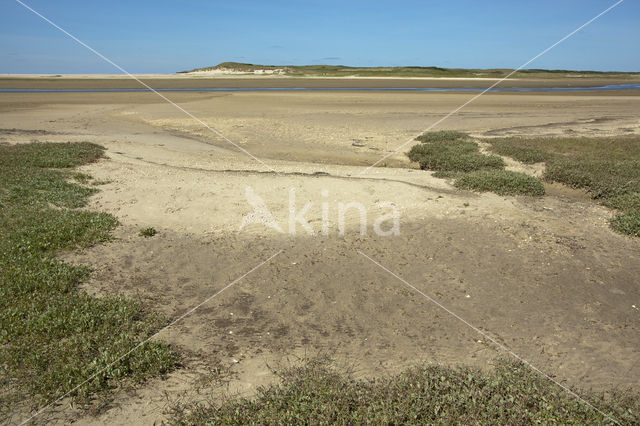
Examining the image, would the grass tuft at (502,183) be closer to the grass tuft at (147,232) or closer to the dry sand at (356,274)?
the dry sand at (356,274)

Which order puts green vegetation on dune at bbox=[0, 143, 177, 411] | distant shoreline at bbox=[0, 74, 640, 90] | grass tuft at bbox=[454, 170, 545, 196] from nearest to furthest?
green vegetation on dune at bbox=[0, 143, 177, 411] → grass tuft at bbox=[454, 170, 545, 196] → distant shoreline at bbox=[0, 74, 640, 90]

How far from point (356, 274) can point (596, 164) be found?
28.8ft

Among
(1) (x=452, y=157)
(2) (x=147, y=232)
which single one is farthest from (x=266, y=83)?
(2) (x=147, y=232)

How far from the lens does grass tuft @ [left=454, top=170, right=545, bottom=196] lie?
392 inches

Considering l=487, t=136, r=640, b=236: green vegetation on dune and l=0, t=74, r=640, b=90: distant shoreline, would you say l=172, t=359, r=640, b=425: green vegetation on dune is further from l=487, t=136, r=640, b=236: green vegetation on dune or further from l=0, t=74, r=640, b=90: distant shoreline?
l=0, t=74, r=640, b=90: distant shoreline

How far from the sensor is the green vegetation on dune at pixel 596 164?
9.12 m

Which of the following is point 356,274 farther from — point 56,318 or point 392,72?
point 392,72

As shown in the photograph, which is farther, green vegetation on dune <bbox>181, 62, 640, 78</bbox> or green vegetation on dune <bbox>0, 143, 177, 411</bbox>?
green vegetation on dune <bbox>181, 62, 640, 78</bbox>

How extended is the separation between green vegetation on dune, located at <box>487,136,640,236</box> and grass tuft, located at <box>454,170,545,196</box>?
4.59 ft

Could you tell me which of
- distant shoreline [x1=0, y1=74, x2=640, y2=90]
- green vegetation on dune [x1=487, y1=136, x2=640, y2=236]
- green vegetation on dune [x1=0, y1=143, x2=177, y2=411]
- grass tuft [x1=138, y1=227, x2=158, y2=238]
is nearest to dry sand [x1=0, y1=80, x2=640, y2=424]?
grass tuft [x1=138, y1=227, x2=158, y2=238]

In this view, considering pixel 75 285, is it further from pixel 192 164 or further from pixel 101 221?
pixel 192 164

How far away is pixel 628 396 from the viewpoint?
13.4 ft

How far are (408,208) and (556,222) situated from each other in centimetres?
270

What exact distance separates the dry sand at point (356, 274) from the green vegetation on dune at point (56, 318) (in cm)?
28
